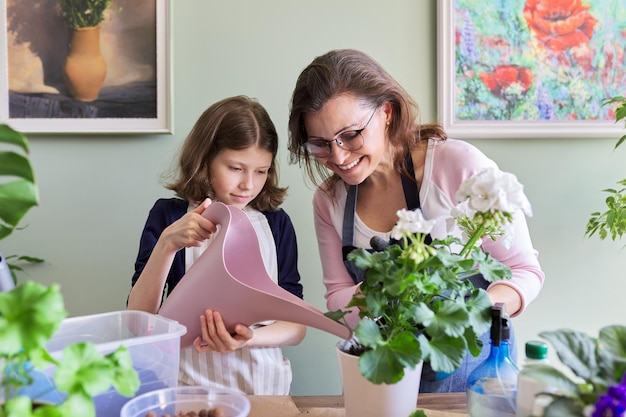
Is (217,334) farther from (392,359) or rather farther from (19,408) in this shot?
(19,408)

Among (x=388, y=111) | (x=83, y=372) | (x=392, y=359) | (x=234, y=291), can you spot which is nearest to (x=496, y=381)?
(x=392, y=359)

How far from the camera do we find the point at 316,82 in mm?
1266

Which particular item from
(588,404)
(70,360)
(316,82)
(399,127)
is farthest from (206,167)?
(588,404)

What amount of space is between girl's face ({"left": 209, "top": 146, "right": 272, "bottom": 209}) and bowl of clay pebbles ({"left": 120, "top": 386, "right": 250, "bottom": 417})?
0.69m

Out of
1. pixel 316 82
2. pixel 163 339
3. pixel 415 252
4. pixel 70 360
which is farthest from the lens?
pixel 316 82

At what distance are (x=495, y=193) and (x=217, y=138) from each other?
2.97 feet

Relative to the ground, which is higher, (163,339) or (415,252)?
(415,252)

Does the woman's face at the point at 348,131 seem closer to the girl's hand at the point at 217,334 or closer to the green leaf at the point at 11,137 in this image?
the girl's hand at the point at 217,334

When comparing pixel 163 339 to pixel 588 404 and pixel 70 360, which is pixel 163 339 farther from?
pixel 588 404

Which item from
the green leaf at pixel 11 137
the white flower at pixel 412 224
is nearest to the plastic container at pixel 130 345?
the green leaf at pixel 11 137

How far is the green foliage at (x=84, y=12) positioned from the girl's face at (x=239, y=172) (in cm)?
69

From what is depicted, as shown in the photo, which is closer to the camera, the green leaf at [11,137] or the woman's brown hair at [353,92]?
the green leaf at [11,137]

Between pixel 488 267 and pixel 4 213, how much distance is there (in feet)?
2.01

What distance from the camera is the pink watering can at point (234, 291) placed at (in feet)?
2.91
